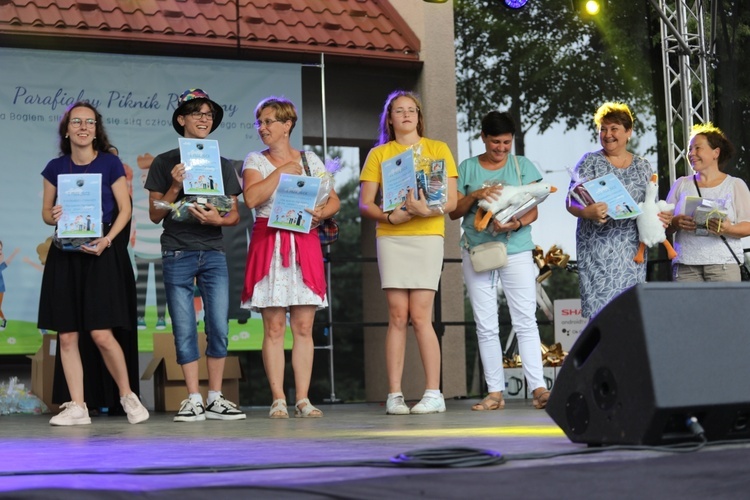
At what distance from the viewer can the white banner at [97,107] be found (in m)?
7.58

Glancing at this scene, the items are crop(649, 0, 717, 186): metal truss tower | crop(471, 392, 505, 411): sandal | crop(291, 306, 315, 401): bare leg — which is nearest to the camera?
crop(291, 306, 315, 401): bare leg

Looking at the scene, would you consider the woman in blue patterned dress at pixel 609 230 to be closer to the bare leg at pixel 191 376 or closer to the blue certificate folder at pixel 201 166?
the blue certificate folder at pixel 201 166

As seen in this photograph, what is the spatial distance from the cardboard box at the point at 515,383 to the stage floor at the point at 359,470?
4.01 m

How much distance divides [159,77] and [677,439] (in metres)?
5.89

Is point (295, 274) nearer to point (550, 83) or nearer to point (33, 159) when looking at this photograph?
point (33, 159)

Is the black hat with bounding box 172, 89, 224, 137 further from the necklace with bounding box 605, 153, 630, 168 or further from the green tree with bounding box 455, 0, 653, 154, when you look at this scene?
the green tree with bounding box 455, 0, 653, 154

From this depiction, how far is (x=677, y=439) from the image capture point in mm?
2939

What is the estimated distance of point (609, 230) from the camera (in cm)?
563

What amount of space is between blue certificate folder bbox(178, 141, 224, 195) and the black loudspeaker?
2.85 meters

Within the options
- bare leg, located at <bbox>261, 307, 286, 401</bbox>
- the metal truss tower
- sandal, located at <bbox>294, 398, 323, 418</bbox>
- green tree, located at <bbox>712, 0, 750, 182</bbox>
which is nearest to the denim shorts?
bare leg, located at <bbox>261, 307, 286, 401</bbox>

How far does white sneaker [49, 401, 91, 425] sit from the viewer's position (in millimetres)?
5457

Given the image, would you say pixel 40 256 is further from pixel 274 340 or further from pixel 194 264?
pixel 274 340

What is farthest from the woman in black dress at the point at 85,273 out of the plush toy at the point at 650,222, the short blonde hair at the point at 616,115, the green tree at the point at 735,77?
the green tree at the point at 735,77

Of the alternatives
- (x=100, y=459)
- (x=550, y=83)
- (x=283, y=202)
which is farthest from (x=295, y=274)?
(x=550, y=83)
